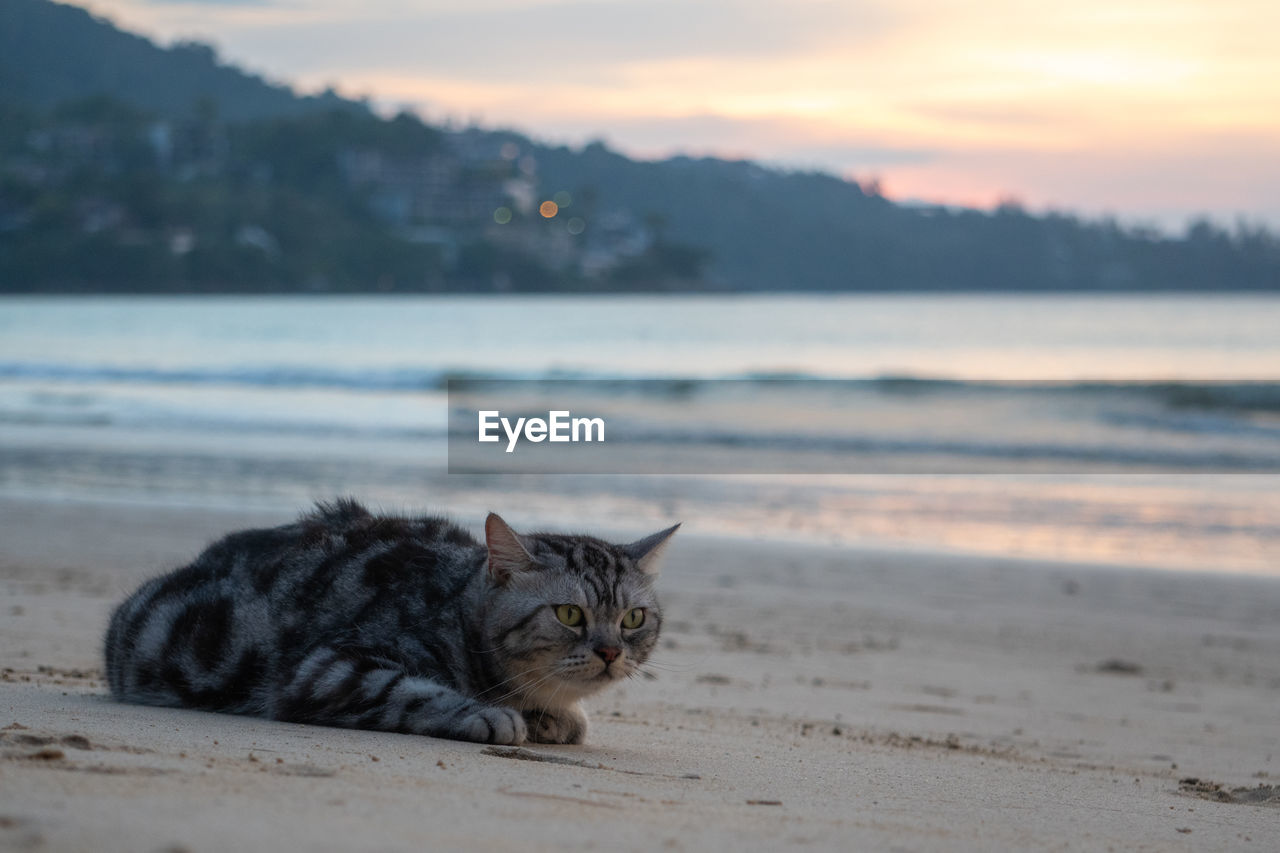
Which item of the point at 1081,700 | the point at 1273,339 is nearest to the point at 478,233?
the point at 1273,339

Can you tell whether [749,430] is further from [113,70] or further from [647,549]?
[113,70]

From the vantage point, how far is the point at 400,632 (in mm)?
3609

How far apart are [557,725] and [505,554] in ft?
1.84

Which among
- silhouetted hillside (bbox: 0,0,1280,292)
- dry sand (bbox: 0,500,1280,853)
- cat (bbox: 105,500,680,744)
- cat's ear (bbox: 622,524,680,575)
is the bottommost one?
dry sand (bbox: 0,500,1280,853)

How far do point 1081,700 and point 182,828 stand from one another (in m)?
4.57

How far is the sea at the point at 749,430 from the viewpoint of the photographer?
36.2 ft

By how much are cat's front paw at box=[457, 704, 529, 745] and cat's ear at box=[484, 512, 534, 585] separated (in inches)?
15.8

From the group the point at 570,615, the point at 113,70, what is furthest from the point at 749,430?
the point at 113,70

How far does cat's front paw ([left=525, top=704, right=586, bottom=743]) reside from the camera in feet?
12.0

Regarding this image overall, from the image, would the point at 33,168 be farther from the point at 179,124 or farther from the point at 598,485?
the point at 598,485

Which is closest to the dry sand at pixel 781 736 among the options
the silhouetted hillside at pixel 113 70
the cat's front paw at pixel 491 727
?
the cat's front paw at pixel 491 727

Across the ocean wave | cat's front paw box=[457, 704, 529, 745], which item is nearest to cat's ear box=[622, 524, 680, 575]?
cat's front paw box=[457, 704, 529, 745]

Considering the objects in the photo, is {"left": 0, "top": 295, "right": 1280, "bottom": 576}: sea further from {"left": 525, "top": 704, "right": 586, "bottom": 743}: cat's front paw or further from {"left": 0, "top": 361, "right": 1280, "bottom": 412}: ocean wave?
{"left": 525, "top": 704, "right": 586, "bottom": 743}: cat's front paw

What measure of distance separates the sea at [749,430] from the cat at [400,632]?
10.8ft
